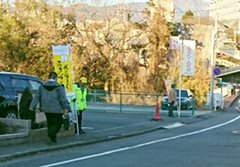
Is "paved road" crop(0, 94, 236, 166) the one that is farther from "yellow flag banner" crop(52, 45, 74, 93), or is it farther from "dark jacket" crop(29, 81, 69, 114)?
"yellow flag banner" crop(52, 45, 74, 93)

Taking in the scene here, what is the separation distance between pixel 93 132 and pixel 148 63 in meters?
31.3

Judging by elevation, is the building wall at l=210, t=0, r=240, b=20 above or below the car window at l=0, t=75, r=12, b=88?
above

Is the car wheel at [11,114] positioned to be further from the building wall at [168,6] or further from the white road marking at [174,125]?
the building wall at [168,6]

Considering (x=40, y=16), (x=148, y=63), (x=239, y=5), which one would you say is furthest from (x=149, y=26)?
(x=239, y=5)

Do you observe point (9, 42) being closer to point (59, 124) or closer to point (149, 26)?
point (149, 26)

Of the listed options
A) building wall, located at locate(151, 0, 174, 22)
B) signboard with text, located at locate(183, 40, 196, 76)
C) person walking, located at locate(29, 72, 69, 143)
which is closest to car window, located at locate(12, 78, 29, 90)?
person walking, located at locate(29, 72, 69, 143)

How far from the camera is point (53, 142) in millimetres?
12531

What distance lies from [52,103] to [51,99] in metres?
0.12

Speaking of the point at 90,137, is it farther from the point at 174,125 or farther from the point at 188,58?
the point at 188,58

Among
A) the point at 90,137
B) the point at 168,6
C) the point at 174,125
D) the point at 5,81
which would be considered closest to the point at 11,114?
the point at 5,81

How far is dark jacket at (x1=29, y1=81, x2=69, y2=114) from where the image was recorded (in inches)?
472

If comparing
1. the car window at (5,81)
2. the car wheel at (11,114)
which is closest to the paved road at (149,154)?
the car wheel at (11,114)

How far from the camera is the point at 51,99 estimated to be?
1205 cm

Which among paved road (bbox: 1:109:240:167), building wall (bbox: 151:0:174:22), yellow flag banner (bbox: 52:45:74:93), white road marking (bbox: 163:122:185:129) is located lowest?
paved road (bbox: 1:109:240:167)
